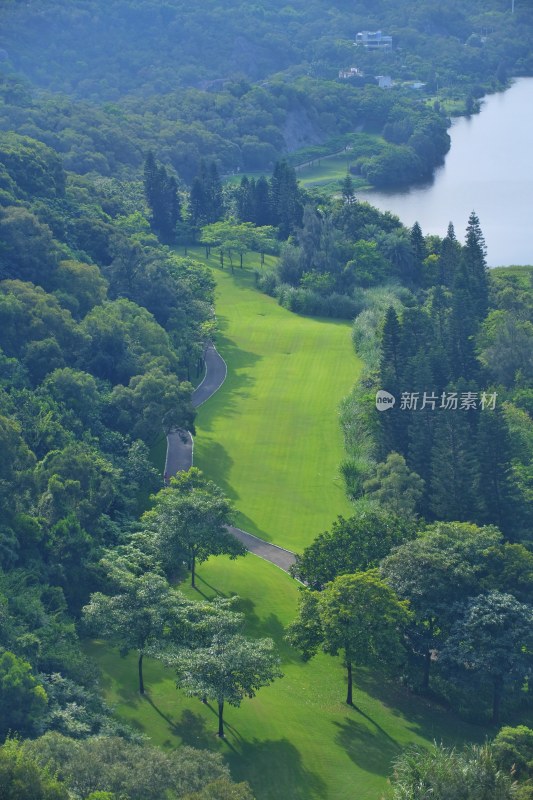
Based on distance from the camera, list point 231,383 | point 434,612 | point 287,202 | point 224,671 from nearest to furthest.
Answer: point 224,671, point 434,612, point 231,383, point 287,202

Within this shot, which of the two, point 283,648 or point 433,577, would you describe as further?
point 283,648

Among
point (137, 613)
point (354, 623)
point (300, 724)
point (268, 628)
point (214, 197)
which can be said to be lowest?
point (268, 628)

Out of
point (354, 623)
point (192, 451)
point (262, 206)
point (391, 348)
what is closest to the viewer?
point (354, 623)

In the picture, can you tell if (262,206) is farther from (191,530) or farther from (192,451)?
(191,530)

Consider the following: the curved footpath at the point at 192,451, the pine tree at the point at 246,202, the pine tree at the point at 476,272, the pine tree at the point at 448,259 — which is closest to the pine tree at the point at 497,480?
the curved footpath at the point at 192,451

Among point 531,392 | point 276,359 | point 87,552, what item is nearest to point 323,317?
point 276,359

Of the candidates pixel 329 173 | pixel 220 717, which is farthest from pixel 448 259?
pixel 220 717

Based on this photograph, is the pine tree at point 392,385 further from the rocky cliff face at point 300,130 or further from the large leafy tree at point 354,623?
the rocky cliff face at point 300,130

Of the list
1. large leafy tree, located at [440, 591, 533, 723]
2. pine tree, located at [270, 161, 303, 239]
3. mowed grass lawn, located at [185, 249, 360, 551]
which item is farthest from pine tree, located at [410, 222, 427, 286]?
large leafy tree, located at [440, 591, 533, 723]
